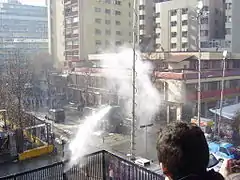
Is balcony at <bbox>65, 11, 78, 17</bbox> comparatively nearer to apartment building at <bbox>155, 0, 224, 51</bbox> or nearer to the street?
apartment building at <bbox>155, 0, 224, 51</bbox>

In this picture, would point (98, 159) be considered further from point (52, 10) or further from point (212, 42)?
point (52, 10)

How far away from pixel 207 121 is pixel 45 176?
1647 centimetres

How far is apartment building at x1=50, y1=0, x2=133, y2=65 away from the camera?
48.7 m

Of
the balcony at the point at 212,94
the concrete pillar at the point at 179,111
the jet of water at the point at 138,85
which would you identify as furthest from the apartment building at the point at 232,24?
the concrete pillar at the point at 179,111

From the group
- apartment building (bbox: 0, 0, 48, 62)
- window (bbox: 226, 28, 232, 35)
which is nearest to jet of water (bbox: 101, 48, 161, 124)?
window (bbox: 226, 28, 232, 35)

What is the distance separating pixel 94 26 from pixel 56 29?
945 centimetres

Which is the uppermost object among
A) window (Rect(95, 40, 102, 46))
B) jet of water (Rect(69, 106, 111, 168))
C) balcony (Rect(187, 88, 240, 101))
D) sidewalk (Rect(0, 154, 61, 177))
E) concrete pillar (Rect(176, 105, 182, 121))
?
window (Rect(95, 40, 102, 46))

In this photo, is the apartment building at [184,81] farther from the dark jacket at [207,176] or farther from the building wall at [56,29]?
the dark jacket at [207,176]

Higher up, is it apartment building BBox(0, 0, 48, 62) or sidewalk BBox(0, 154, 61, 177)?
apartment building BBox(0, 0, 48, 62)

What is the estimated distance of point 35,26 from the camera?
94.2m

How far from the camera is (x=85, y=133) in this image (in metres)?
22.2

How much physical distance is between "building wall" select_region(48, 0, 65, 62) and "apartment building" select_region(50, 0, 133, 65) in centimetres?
119

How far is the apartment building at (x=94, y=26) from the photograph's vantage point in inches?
1918

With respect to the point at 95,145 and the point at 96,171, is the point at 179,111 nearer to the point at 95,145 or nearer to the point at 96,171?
the point at 95,145
